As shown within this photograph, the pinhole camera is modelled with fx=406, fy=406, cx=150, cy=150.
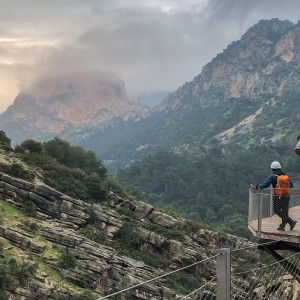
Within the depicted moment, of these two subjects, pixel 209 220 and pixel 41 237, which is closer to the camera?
pixel 41 237

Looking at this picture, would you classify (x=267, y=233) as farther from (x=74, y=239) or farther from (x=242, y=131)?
(x=242, y=131)

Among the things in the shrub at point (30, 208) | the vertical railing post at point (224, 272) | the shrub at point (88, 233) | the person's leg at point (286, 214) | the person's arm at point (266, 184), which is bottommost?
the shrub at point (88, 233)

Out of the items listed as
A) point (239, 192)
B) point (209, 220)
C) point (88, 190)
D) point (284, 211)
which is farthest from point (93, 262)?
point (239, 192)

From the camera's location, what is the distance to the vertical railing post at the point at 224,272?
184 inches

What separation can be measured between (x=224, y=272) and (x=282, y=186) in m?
5.42

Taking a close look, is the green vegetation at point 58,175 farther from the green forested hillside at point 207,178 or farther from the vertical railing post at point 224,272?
the green forested hillside at point 207,178

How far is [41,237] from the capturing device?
29.2m

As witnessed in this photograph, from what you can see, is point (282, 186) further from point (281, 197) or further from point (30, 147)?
point (30, 147)

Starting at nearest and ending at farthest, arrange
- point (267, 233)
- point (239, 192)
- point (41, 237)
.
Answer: point (267, 233)
point (41, 237)
point (239, 192)

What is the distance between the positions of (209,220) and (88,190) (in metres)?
52.8

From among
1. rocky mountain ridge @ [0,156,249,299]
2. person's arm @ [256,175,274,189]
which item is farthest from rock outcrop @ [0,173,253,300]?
person's arm @ [256,175,274,189]

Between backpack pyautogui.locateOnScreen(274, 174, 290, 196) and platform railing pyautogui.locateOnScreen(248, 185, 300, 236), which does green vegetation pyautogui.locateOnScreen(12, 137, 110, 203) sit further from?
backpack pyautogui.locateOnScreen(274, 174, 290, 196)

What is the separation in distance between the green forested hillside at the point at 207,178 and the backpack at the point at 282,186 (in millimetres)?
75002

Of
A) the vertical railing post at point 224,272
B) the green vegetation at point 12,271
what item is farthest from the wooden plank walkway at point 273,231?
the green vegetation at point 12,271
